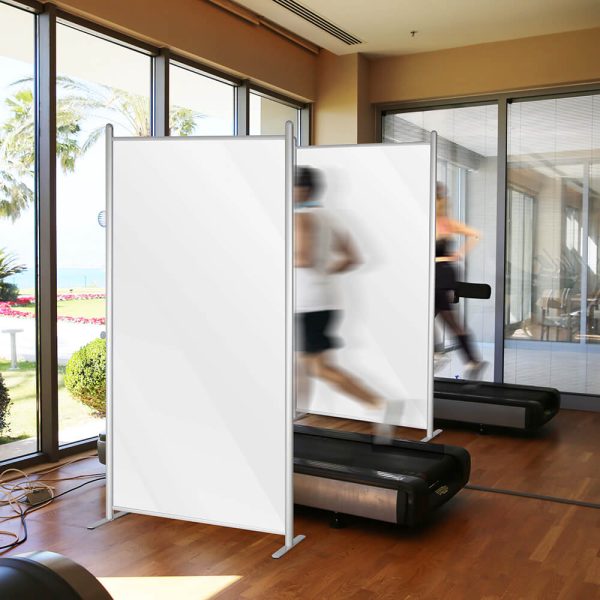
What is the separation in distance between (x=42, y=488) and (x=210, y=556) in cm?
129

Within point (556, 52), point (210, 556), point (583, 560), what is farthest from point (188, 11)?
point (583, 560)

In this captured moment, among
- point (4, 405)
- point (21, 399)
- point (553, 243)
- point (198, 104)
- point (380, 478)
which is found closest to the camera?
point (380, 478)

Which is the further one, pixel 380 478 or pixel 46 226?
pixel 46 226

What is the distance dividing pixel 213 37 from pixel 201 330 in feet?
10.9

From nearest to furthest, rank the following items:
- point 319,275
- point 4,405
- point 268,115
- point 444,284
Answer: point 4,405 < point 319,275 < point 444,284 < point 268,115

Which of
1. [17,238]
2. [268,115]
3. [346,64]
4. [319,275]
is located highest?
[346,64]

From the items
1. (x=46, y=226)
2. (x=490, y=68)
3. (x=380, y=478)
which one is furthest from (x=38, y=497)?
(x=490, y=68)

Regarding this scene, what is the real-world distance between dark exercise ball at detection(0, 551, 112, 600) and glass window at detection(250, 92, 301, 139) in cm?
512

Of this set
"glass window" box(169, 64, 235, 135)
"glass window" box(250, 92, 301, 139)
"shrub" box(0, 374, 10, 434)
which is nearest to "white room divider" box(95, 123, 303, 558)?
"shrub" box(0, 374, 10, 434)

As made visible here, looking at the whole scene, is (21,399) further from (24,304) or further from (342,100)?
(342,100)

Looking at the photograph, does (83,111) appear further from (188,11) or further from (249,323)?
(249,323)

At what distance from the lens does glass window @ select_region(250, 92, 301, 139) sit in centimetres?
677

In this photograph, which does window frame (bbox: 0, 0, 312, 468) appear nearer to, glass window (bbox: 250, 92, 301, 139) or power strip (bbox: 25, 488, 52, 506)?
power strip (bbox: 25, 488, 52, 506)

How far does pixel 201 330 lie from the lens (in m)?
3.38
